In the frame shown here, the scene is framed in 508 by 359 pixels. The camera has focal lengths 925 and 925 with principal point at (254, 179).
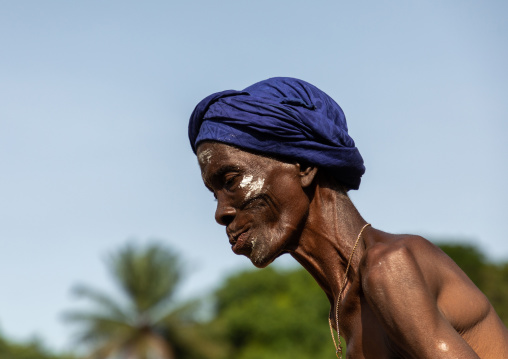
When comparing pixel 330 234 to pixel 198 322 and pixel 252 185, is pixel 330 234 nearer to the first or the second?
pixel 252 185

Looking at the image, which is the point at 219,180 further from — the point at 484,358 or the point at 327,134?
the point at 484,358

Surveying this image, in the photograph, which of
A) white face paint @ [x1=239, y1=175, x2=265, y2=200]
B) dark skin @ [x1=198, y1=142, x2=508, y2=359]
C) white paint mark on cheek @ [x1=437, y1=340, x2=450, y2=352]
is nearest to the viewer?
white paint mark on cheek @ [x1=437, y1=340, x2=450, y2=352]

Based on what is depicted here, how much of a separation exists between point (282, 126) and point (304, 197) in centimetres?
35

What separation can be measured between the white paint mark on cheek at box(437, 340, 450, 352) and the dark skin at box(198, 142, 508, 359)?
0.18m

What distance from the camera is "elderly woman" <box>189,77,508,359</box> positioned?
389 cm

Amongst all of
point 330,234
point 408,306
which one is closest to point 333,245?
point 330,234

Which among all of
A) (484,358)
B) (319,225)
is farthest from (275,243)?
(484,358)

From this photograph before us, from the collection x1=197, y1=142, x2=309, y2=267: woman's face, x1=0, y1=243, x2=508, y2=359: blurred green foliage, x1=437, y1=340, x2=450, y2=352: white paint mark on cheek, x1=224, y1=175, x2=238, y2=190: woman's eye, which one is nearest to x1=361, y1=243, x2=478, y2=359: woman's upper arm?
x1=437, y1=340, x2=450, y2=352: white paint mark on cheek

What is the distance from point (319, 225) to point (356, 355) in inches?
23.2

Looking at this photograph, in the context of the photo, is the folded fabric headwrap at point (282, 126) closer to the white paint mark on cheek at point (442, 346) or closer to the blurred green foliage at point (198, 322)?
the white paint mark on cheek at point (442, 346)

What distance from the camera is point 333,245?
4098 millimetres

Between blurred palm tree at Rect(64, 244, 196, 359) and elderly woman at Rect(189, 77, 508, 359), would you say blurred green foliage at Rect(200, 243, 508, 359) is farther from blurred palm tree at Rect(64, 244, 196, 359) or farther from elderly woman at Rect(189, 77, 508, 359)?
elderly woman at Rect(189, 77, 508, 359)

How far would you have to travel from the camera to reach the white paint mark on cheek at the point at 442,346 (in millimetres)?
3408

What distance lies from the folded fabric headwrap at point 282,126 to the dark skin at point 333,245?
0.21ft
